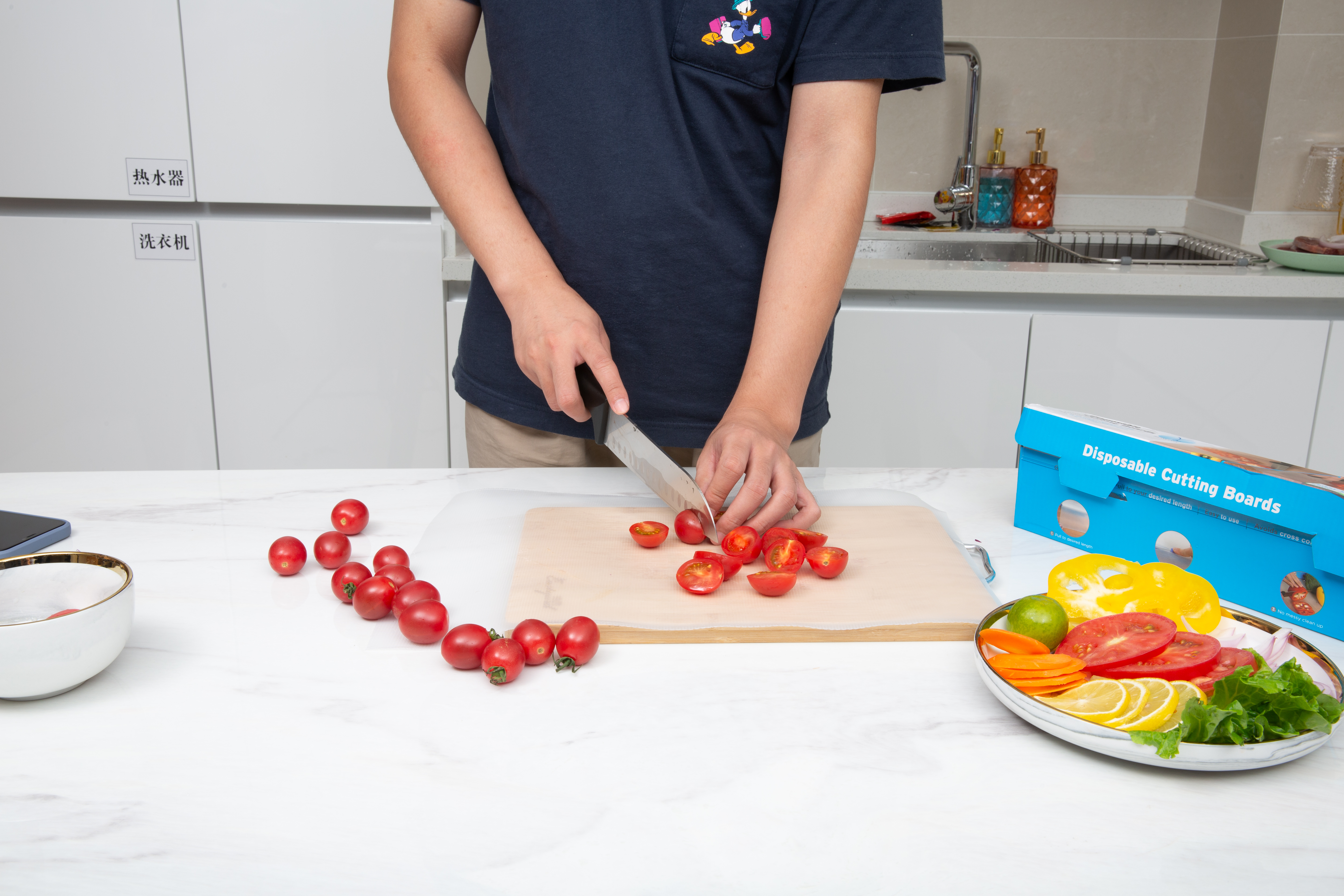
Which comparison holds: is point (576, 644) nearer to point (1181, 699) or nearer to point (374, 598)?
point (374, 598)

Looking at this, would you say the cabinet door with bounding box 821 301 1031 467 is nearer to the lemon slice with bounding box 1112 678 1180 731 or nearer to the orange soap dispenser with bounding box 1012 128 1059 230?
the orange soap dispenser with bounding box 1012 128 1059 230

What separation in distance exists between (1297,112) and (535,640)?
7.78ft

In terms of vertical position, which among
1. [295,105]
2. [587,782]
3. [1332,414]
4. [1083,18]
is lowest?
[1332,414]

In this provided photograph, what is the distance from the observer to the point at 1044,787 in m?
0.62

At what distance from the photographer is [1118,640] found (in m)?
0.69

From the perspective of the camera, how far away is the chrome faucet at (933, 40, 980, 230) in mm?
2436

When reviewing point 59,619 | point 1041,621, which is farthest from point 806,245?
point 59,619

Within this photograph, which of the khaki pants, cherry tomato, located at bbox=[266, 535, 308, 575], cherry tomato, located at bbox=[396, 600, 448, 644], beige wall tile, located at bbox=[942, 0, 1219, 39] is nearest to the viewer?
cherry tomato, located at bbox=[396, 600, 448, 644]

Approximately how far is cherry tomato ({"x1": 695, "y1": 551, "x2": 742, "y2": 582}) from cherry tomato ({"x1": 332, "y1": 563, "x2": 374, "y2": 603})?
0.27m

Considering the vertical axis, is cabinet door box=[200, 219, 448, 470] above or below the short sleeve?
below

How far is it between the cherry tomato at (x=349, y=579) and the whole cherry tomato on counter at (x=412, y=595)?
36mm

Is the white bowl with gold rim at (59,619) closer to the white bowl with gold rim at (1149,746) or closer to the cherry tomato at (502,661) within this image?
the cherry tomato at (502,661)

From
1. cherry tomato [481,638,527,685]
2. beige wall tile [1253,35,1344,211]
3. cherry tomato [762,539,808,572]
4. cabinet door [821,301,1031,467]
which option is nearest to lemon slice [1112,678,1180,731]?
cherry tomato [762,539,808,572]

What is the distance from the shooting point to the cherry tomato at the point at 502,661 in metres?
0.71
